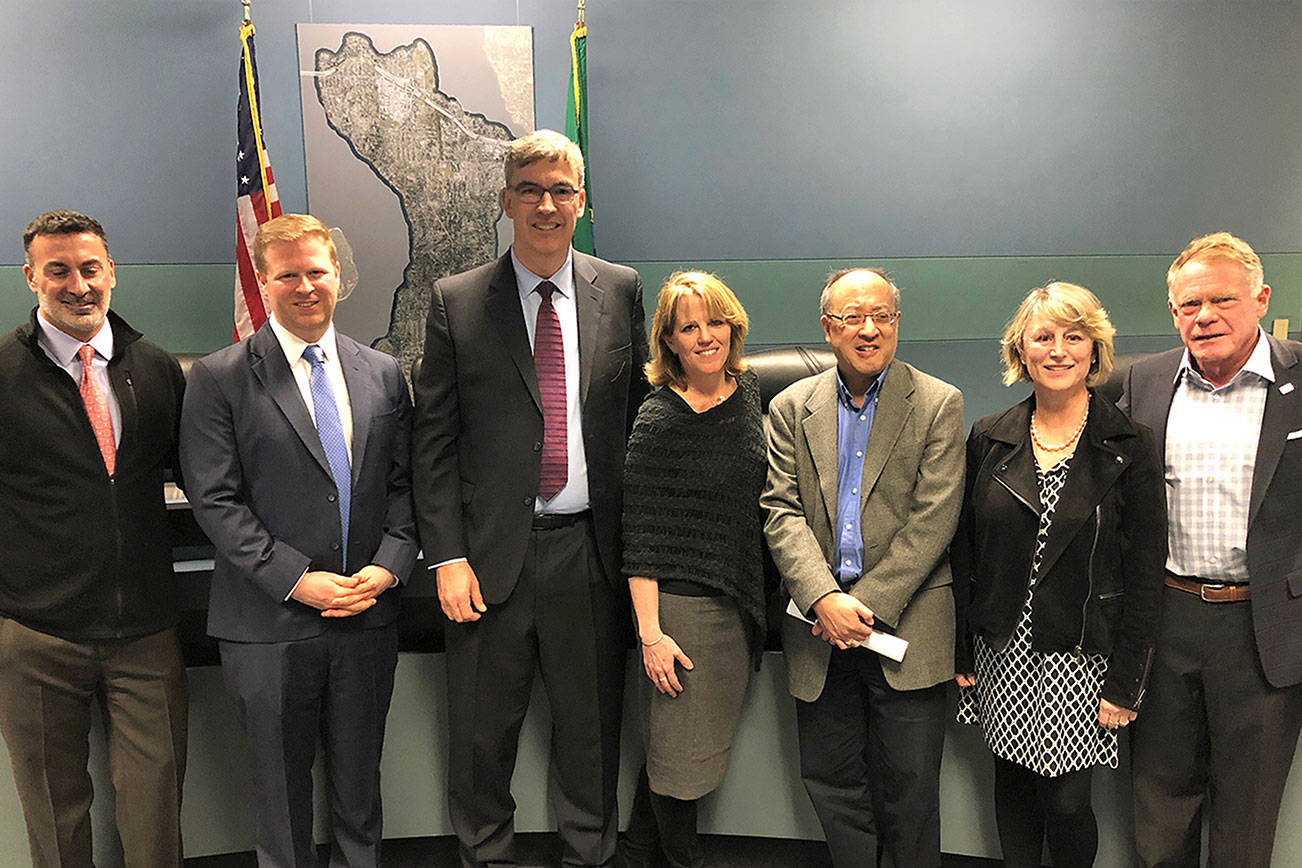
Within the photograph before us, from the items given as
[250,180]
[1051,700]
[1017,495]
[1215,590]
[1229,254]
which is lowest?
[1051,700]

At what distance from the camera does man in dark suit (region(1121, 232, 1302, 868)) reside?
186 centimetres

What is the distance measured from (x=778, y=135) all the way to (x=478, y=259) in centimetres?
162

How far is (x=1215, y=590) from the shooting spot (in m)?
1.88

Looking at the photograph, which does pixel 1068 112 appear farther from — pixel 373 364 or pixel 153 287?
pixel 153 287

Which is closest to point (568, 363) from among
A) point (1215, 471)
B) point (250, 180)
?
point (1215, 471)

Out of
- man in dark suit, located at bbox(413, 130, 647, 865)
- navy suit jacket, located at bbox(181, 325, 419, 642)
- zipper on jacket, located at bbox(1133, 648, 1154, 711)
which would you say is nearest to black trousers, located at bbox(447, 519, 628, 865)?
man in dark suit, located at bbox(413, 130, 647, 865)

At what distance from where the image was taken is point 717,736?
80.8 inches

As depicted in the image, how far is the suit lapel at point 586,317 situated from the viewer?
82.5 inches

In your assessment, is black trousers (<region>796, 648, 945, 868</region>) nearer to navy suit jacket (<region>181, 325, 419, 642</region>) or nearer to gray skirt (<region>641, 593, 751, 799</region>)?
gray skirt (<region>641, 593, 751, 799</region>)

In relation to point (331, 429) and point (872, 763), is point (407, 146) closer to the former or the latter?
point (331, 429)

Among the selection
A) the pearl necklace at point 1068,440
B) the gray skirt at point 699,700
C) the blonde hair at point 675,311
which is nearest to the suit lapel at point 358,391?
the blonde hair at point 675,311

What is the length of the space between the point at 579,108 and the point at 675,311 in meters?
2.57

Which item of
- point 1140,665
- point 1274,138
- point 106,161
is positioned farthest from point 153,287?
point 1274,138

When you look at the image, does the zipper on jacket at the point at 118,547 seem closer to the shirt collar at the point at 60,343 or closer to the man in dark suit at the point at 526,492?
the shirt collar at the point at 60,343
